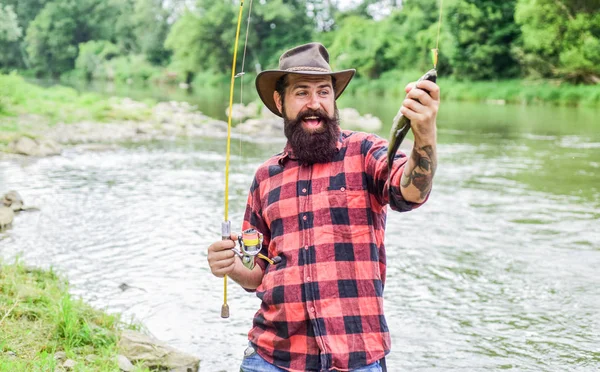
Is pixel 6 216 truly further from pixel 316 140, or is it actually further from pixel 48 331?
pixel 316 140

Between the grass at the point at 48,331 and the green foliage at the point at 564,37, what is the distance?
3267cm

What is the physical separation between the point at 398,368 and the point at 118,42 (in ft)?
261

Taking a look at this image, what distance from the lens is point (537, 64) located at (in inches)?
1401

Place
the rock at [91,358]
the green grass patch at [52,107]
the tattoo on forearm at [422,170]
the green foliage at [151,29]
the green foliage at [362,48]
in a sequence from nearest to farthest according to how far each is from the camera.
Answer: the tattoo on forearm at [422,170]
the rock at [91,358]
the green grass patch at [52,107]
the green foliage at [362,48]
the green foliage at [151,29]

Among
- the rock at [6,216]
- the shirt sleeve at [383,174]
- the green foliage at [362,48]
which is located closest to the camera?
the shirt sleeve at [383,174]

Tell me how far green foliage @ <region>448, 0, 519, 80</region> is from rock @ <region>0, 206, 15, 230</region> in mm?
34417

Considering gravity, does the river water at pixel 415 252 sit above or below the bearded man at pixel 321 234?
below

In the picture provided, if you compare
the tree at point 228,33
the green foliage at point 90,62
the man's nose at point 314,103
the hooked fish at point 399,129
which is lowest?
Answer: the hooked fish at point 399,129

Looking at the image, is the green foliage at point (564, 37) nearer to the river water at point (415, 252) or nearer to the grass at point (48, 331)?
the river water at point (415, 252)

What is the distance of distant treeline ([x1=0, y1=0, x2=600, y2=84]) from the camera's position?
34.8m

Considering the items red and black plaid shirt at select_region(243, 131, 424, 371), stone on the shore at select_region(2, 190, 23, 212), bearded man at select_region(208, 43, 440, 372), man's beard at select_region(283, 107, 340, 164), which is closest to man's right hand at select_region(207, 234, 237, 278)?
bearded man at select_region(208, 43, 440, 372)

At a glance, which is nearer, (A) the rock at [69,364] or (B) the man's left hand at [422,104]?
(B) the man's left hand at [422,104]

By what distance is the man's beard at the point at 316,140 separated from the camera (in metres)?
2.61

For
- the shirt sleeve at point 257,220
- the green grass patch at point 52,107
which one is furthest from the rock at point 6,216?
the green grass patch at point 52,107
